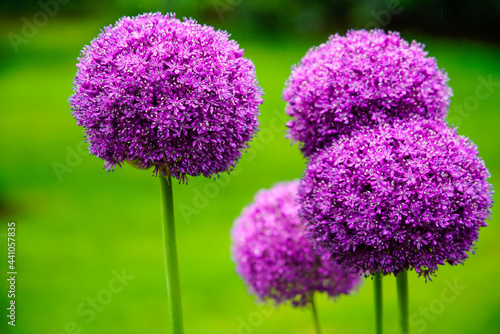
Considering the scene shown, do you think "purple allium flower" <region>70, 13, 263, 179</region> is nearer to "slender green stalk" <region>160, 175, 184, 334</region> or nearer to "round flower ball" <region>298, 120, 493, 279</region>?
"slender green stalk" <region>160, 175, 184, 334</region>

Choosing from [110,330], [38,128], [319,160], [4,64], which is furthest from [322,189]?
[4,64]

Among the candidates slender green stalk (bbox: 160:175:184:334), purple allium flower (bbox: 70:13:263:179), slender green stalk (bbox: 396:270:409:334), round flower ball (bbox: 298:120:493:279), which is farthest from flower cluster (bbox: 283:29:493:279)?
slender green stalk (bbox: 160:175:184:334)

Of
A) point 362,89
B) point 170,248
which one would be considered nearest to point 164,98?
point 170,248

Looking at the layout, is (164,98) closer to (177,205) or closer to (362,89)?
(362,89)

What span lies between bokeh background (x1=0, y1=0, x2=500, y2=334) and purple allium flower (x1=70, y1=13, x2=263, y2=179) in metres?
1.05

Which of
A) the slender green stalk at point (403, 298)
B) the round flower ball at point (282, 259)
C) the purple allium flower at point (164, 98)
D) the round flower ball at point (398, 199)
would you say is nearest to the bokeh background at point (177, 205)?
the round flower ball at point (282, 259)

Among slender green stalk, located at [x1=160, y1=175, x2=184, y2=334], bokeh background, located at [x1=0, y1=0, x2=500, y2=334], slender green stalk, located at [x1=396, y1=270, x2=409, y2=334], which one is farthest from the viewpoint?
bokeh background, located at [x1=0, y1=0, x2=500, y2=334]

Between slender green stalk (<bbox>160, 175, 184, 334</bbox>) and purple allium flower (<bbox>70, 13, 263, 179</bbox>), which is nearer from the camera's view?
purple allium flower (<bbox>70, 13, 263, 179</bbox>)

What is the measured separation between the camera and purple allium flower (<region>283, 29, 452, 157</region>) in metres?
1.90

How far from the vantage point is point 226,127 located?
1740mm

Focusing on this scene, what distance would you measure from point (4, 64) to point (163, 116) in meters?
8.67

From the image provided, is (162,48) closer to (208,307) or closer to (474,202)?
(474,202)

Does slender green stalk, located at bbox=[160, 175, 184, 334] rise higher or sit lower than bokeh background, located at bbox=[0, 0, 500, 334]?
lower

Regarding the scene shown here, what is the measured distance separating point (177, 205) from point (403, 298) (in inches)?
167
